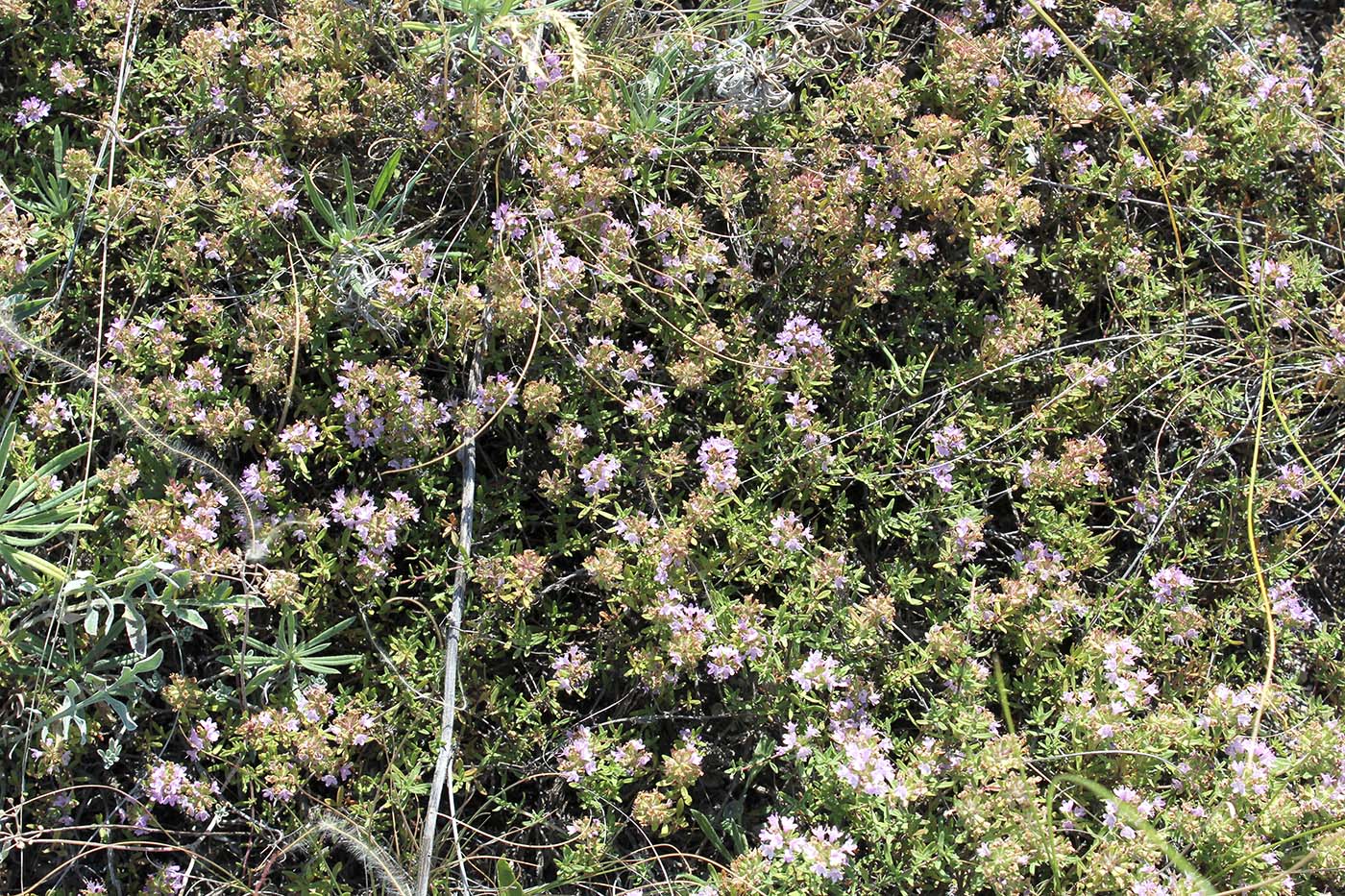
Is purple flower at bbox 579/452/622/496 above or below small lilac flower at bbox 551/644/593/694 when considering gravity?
above

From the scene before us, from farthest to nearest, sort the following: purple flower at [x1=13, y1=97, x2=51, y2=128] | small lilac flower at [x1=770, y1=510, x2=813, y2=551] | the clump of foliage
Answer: purple flower at [x1=13, y1=97, x2=51, y2=128]
small lilac flower at [x1=770, y1=510, x2=813, y2=551]
the clump of foliage

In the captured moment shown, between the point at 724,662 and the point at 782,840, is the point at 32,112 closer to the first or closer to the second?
the point at 724,662

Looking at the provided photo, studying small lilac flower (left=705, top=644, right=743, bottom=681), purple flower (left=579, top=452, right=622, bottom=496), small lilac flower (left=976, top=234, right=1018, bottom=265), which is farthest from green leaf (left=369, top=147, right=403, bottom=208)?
small lilac flower (left=976, top=234, right=1018, bottom=265)

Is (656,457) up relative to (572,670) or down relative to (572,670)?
up

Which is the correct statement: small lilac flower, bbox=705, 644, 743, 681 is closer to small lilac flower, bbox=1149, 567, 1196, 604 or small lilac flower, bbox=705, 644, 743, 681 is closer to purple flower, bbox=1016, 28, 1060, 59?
small lilac flower, bbox=1149, 567, 1196, 604

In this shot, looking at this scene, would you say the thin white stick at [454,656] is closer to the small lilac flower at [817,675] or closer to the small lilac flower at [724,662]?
the small lilac flower at [724,662]

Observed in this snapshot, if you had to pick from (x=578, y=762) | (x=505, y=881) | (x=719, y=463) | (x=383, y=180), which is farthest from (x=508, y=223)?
(x=505, y=881)

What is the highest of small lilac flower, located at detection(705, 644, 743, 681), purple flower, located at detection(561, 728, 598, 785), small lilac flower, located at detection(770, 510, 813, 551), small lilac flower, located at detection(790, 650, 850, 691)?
small lilac flower, located at detection(770, 510, 813, 551)

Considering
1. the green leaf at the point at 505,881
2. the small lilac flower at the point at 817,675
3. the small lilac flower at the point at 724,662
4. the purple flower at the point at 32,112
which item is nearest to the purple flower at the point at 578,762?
the green leaf at the point at 505,881

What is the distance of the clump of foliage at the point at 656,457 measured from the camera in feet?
10.7

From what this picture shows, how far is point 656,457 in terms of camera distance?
3.54 meters

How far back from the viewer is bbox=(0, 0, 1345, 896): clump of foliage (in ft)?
10.7

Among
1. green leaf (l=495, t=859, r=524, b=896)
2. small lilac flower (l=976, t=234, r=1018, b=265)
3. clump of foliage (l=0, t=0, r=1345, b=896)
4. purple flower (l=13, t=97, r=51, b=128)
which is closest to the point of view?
green leaf (l=495, t=859, r=524, b=896)

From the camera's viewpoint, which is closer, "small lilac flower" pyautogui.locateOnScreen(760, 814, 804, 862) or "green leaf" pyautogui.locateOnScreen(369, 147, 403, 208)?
"small lilac flower" pyautogui.locateOnScreen(760, 814, 804, 862)
